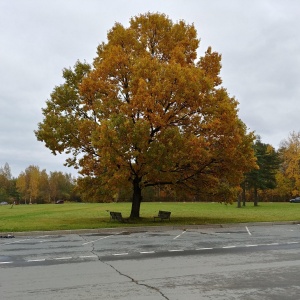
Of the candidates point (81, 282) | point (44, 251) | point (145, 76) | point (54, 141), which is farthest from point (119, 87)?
point (81, 282)

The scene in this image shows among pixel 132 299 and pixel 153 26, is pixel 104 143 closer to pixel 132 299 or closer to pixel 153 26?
pixel 153 26

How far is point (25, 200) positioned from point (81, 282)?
122970mm

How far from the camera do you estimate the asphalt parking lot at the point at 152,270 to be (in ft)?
22.5

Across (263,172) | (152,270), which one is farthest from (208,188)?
(263,172)

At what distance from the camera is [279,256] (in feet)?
35.8

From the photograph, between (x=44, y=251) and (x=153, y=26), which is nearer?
(x=44, y=251)

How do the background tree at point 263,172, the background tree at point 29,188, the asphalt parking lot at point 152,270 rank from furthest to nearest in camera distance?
the background tree at point 29,188 → the background tree at point 263,172 → the asphalt parking lot at point 152,270

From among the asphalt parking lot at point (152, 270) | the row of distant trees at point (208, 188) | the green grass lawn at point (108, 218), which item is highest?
the row of distant trees at point (208, 188)

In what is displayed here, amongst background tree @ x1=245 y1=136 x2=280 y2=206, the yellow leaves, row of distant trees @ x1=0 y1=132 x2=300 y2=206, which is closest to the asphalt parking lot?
the yellow leaves

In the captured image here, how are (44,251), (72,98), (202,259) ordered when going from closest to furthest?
1. (202,259)
2. (44,251)
3. (72,98)

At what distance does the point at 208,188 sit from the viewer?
Result: 83.4 ft

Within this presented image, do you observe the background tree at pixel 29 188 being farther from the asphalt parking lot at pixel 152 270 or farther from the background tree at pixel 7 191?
the asphalt parking lot at pixel 152 270

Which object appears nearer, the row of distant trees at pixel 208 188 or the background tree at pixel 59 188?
the row of distant trees at pixel 208 188

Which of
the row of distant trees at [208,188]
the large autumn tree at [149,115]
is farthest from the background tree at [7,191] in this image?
the large autumn tree at [149,115]
